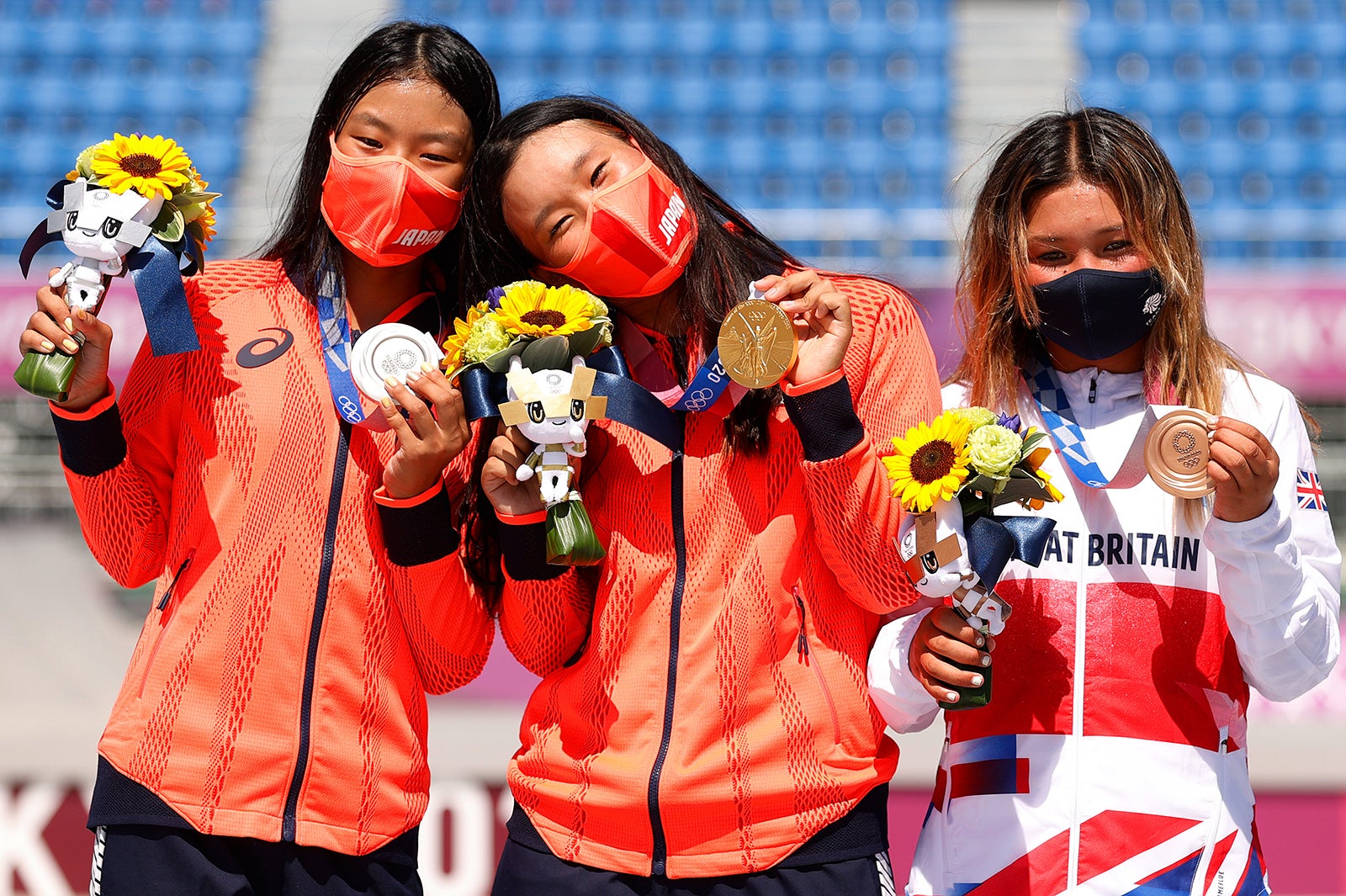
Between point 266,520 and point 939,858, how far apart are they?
1259 millimetres

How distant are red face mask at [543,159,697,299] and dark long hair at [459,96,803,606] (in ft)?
0.24

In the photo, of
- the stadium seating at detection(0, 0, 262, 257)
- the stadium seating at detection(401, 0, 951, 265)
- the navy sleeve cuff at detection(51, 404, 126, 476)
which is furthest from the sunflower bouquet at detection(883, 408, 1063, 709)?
the stadium seating at detection(0, 0, 262, 257)

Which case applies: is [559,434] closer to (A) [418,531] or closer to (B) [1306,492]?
(A) [418,531]

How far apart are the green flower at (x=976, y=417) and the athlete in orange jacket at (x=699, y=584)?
0.17 m

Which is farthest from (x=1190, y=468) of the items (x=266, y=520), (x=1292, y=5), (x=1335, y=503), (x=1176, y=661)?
(x=1292, y=5)

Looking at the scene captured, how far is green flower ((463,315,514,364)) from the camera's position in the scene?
2.28m

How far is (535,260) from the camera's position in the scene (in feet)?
8.42

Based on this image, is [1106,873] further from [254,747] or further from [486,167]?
[486,167]

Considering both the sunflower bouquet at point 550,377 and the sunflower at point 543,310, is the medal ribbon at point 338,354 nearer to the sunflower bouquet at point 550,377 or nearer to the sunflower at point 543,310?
the sunflower bouquet at point 550,377

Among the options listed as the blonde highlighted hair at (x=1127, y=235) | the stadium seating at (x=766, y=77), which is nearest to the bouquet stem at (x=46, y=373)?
the blonde highlighted hair at (x=1127, y=235)

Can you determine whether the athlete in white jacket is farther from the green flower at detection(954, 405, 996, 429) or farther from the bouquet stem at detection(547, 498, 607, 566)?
the bouquet stem at detection(547, 498, 607, 566)

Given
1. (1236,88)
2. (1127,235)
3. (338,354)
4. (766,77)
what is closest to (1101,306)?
(1127,235)

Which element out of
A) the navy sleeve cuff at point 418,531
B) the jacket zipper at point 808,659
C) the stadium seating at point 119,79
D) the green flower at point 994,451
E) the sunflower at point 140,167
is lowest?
the stadium seating at point 119,79

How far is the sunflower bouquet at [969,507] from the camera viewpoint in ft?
6.87
